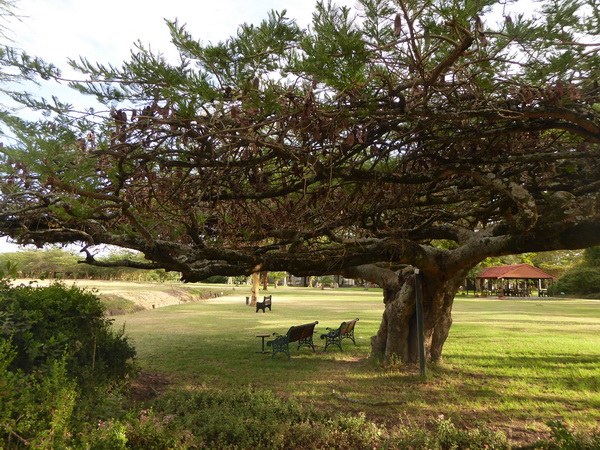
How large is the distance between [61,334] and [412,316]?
23.5 feet

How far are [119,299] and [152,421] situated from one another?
73.2ft

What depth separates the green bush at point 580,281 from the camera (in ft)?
148

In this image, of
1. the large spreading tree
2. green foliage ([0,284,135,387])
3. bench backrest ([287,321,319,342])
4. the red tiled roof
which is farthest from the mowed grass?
the red tiled roof

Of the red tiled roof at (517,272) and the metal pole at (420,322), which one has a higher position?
the red tiled roof at (517,272)

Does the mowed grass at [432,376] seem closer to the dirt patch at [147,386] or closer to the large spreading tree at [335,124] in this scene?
the dirt patch at [147,386]

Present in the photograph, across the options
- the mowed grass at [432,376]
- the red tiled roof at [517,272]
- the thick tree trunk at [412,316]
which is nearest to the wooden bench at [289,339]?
the mowed grass at [432,376]

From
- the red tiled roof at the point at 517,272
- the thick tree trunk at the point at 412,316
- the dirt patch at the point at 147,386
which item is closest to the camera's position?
the dirt patch at the point at 147,386

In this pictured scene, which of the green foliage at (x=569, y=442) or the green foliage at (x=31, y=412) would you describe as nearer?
the green foliage at (x=31, y=412)

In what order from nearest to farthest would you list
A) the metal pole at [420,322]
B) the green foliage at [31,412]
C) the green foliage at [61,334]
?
the green foliage at [31,412] < the green foliage at [61,334] < the metal pole at [420,322]

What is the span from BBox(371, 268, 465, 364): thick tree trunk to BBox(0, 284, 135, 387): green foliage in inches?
226

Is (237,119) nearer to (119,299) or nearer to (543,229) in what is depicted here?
(543,229)

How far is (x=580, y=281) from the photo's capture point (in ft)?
154

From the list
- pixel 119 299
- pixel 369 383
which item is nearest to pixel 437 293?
pixel 369 383

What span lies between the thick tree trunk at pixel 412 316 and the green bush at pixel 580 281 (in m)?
45.4
